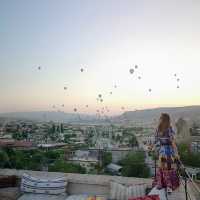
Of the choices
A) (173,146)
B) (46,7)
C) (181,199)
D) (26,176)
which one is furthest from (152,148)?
(46,7)

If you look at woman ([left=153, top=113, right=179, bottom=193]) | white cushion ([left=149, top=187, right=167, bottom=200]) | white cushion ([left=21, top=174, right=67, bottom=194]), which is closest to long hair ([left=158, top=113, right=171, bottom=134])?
woman ([left=153, top=113, right=179, bottom=193])

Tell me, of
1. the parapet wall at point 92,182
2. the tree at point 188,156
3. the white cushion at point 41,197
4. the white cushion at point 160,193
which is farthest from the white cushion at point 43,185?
the tree at point 188,156

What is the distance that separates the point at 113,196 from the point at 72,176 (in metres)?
0.79

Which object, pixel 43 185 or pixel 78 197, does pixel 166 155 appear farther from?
pixel 43 185

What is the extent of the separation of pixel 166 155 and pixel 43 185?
5.75ft

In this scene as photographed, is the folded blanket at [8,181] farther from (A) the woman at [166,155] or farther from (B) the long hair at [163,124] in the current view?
(B) the long hair at [163,124]

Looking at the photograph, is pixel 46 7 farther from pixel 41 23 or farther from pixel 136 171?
pixel 136 171

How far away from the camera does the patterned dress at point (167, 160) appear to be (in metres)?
3.28

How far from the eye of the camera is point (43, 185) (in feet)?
13.1

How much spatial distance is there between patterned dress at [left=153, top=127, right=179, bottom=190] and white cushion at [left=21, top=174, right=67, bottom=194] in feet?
4.55

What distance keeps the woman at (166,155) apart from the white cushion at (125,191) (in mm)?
448

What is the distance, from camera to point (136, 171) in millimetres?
7254

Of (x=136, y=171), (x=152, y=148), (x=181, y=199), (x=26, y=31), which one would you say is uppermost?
(x=26, y=31)

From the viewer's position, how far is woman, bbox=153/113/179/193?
3277 millimetres
